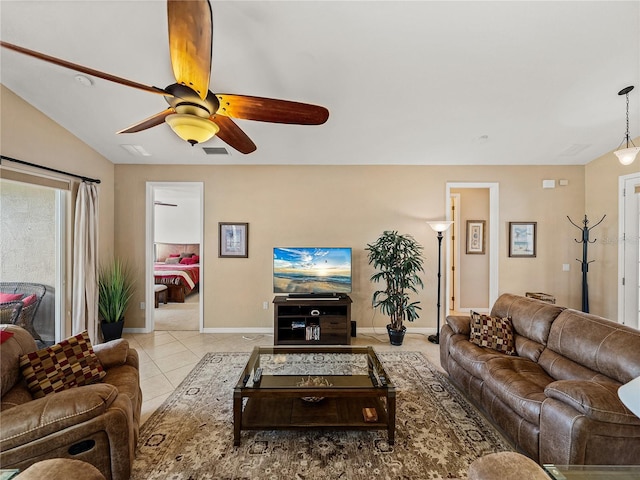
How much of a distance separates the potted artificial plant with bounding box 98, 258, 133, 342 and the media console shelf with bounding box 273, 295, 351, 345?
2.25m

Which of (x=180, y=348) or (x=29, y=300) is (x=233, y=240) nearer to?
(x=180, y=348)

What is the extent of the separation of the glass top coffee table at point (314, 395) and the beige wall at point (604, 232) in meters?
4.19

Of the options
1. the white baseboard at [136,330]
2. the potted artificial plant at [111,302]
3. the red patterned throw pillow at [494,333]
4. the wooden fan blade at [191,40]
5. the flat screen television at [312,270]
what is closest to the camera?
the wooden fan blade at [191,40]

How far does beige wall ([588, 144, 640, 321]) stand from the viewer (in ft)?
13.2

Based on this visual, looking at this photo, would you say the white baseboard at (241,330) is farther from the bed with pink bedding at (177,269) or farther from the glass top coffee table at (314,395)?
the glass top coffee table at (314,395)

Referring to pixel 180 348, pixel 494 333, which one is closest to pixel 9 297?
pixel 180 348

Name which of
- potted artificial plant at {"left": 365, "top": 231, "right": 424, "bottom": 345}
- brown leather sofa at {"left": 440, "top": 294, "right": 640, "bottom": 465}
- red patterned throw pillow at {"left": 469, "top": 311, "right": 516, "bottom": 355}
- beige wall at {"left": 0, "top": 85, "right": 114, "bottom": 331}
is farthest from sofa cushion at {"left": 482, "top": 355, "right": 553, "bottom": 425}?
beige wall at {"left": 0, "top": 85, "right": 114, "bottom": 331}

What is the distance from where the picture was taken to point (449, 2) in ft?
6.08

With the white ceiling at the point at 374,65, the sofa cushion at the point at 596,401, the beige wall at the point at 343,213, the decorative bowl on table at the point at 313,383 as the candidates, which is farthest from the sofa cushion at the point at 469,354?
the white ceiling at the point at 374,65

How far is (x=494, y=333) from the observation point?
2588mm

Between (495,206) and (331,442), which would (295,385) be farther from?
(495,206)

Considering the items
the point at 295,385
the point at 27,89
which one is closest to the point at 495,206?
the point at 295,385

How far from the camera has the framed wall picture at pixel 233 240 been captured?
4.35m

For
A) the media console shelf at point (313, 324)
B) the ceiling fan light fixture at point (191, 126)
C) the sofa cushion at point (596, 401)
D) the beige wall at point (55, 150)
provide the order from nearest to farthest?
1. the sofa cushion at point (596, 401)
2. the ceiling fan light fixture at point (191, 126)
3. the beige wall at point (55, 150)
4. the media console shelf at point (313, 324)
